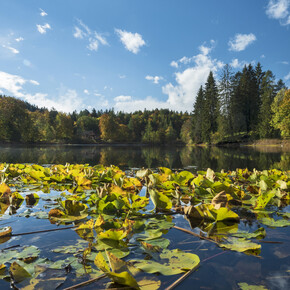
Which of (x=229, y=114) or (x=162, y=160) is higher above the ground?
(x=229, y=114)

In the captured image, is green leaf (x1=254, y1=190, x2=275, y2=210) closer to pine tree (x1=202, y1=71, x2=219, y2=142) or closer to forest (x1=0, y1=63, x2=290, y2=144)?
forest (x1=0, y1=63, x2=290, y2=144)

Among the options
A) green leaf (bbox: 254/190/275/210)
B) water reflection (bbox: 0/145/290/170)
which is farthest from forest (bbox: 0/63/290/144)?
green leaf (bbox: 254/190/275/210)

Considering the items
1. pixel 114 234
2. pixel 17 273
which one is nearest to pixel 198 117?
pixel 114 234

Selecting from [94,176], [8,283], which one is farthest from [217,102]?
A: [8,283]

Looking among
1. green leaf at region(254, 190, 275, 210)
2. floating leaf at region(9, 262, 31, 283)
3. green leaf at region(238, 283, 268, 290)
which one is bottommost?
green leaf at region(238, 283, 268, 290)

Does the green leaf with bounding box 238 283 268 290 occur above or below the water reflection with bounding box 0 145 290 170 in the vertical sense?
below

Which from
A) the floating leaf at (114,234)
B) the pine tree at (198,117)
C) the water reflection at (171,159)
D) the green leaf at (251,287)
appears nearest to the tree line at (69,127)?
the pine tree at (198,117)

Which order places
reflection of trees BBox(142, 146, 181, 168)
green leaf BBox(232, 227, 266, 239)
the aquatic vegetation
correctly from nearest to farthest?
the aquatic vegetation < green leaf BBox(232, 227, 266, 239) < reflection of trees BBox(142, 146, 181, 168)

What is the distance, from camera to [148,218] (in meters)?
1.76

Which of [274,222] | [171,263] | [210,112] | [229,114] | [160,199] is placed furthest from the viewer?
[210,112]

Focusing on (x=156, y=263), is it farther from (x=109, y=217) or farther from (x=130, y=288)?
(x=109, y=217)

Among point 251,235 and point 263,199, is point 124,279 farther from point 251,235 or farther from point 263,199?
point 263,199

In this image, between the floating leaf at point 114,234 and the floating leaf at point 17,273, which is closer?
the floating leaf at point 17,273

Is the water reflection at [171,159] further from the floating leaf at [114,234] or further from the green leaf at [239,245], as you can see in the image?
the floating leaf at [114,234]
